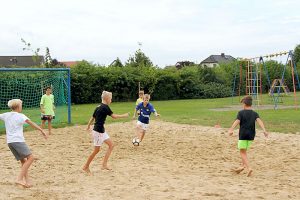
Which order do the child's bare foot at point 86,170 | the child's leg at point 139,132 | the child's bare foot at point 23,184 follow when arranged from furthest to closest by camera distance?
the child's leg at point 139,132, the child's bare foot at point 86,170, the child's bare foot at point 23,184

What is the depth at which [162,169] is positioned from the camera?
355 inches

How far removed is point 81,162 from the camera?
32.2 feet

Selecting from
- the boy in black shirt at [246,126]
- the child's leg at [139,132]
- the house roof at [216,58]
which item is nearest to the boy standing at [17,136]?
the boy in black shirt at [246,126]

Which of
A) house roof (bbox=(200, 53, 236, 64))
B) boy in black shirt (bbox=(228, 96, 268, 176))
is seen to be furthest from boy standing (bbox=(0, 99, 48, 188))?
house roof (bbox=(200, 53, 236, 64))

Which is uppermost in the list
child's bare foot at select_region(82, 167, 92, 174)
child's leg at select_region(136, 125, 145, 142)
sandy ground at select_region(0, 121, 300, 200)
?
child's leg at select_region(136, 125, 145, 142)

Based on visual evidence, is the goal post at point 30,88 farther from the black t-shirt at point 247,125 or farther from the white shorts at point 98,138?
the black t-shirt at point 247,125

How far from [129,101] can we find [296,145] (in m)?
28.3

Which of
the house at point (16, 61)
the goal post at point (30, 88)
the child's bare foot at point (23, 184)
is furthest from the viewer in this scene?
the house at point (16, 61)

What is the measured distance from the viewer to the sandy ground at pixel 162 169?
703 cm

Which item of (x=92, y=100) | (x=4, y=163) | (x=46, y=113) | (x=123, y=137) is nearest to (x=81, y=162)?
(x=4, y=163)

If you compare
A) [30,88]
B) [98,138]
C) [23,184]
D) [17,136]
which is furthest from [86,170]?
[30,88]

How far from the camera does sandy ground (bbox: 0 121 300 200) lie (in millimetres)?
7027

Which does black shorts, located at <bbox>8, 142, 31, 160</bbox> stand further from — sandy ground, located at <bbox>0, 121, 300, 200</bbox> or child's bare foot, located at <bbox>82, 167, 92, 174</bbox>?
child's bare foot, located at <bbox>82, 167, 92, 174</bbox>

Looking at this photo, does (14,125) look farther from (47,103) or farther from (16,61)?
(16,61)
